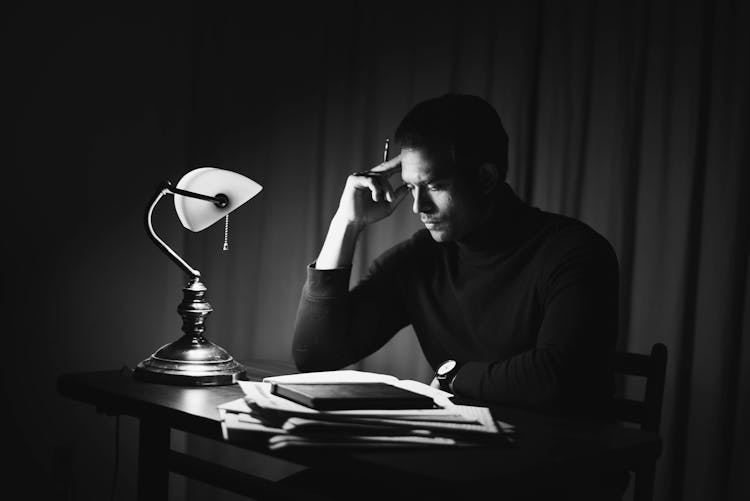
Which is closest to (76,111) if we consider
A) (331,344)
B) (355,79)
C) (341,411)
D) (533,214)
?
(355,79)

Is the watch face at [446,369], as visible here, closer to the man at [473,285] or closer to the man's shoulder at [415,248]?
the man at [473,285]

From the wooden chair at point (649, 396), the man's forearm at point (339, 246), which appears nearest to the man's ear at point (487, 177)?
the man's forearm at point (339, 246)

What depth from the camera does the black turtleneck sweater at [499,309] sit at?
1.57 metres

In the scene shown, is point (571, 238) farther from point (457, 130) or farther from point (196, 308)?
point (196, 308)

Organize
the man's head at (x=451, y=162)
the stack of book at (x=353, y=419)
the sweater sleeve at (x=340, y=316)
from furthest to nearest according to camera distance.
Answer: the sweater sleeve at (x=340, y=316) → the man's head at (x=451, y=162) → the stack of book at (x=353, y=419)

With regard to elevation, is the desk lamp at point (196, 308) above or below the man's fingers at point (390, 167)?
below

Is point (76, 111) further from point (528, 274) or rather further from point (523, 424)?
point (523, 424)

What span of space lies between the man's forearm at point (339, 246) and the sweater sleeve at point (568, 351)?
0.53 m

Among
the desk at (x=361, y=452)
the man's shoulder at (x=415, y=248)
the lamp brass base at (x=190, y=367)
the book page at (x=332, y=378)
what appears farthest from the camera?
the man's shoulder at (x=415, y=248)

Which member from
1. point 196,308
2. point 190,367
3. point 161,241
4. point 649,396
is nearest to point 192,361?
point 190,367

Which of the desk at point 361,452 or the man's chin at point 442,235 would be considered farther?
the man's chin at point 442,235

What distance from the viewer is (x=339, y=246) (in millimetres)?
2074

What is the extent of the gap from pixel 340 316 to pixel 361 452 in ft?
2.99

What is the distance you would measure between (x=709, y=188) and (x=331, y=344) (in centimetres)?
108
